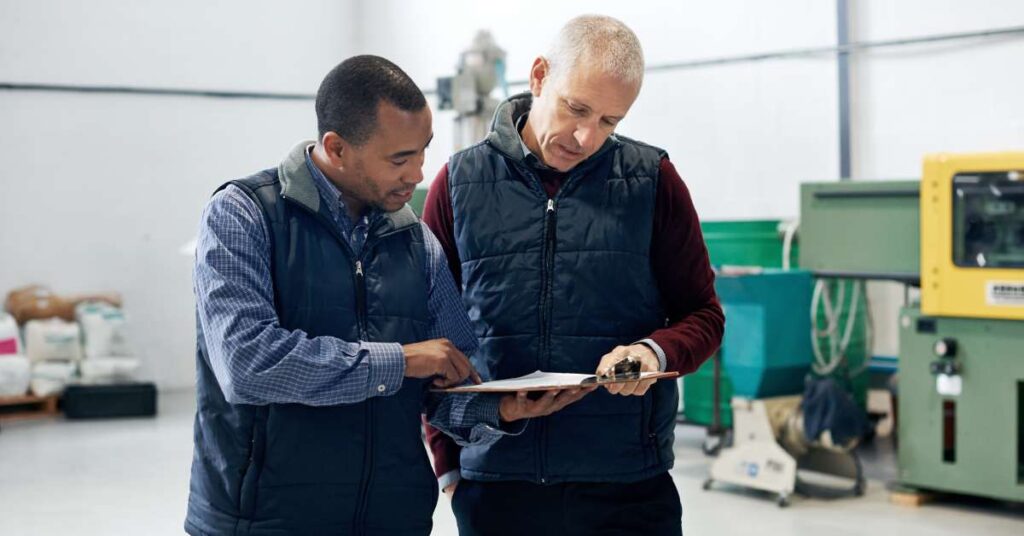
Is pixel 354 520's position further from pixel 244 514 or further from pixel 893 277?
pixel 893 277

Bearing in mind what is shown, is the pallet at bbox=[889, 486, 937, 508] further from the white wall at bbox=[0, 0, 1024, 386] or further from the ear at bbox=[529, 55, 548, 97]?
the ear at bbox=[529, 55, 548, 97]

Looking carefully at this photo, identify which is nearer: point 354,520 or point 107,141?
point 354,520

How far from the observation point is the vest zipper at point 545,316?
5.76 ft

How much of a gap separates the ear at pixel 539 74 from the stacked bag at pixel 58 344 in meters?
5.78

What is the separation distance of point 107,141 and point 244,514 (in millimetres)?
6924

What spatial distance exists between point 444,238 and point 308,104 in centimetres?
698

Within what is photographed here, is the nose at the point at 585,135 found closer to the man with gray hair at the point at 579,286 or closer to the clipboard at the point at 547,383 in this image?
the man with gray hair at the point at 579,286

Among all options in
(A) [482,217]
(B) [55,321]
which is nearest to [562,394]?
(A) [482,217]

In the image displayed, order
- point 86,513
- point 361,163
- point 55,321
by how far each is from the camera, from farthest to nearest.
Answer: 1. point 55,321
2. point 86,513
3. point 361,163

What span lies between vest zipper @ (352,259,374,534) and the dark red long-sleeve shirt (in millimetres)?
318

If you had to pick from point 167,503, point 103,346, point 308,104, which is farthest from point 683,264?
point 308,104

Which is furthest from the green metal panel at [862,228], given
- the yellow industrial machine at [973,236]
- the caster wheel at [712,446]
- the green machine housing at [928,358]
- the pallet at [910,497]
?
the caster wheel at [712,446]

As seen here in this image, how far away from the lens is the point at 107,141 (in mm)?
7844

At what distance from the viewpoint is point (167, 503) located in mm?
4770
